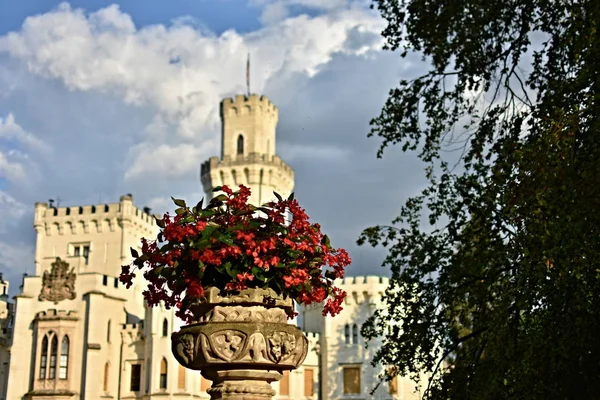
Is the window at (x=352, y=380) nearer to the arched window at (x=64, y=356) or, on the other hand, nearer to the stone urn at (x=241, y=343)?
the arched window at (x=64, y=356)

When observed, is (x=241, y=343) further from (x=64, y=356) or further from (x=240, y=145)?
(x=240, y=145)

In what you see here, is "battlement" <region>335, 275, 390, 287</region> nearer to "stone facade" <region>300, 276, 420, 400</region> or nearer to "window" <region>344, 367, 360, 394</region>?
"stone facade" <region>300, 276, 420, 400</region>

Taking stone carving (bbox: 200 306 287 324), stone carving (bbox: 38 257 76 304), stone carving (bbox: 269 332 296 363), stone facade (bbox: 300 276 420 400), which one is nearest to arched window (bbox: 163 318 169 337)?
stone carving (bbox: 38 257 76 304)

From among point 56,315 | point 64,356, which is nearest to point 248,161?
point 56,315

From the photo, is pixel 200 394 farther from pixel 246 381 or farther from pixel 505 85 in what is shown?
pixel 246 381

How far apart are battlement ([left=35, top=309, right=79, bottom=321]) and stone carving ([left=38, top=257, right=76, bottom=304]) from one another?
844mm

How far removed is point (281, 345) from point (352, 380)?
147ft

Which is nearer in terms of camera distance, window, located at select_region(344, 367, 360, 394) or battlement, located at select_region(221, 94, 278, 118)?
window, located at select_region(344, 367, 360, 394)

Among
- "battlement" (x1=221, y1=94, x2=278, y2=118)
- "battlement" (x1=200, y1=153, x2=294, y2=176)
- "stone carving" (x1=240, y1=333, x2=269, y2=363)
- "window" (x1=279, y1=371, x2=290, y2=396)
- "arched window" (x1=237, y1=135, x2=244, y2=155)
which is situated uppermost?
"battlement" (x1=221, y1=94, x2=278, y2=118)

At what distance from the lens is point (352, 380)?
1997 inches

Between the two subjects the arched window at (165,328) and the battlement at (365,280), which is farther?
the battlement at (365,280)

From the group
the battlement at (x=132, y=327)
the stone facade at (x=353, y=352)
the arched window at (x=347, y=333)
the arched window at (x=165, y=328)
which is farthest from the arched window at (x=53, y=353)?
the arched window at (x=347, y=333)

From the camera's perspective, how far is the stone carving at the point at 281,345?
23.7ft

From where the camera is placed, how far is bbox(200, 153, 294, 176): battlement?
2180 inches
